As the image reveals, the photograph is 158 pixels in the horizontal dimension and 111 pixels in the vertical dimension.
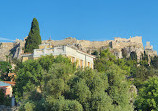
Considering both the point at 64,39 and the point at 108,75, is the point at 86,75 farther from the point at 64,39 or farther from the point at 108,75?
the point at 64,39

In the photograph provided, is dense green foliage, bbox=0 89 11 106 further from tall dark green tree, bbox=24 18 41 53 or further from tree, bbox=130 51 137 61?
tree, bbox=130 51 137 61

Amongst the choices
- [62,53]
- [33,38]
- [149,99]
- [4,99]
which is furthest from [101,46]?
[149,99]

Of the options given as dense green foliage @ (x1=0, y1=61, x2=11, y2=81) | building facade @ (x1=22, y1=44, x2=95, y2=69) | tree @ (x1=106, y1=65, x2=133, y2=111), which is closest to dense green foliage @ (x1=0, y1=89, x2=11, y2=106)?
building facade @ (x1=22, y1=44, x2=95, y2=69)

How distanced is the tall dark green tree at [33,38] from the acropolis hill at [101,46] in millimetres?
16467

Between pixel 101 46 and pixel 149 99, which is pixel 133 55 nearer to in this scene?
pixel 101 46

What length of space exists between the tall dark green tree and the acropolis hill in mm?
16467

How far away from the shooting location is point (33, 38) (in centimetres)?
5444

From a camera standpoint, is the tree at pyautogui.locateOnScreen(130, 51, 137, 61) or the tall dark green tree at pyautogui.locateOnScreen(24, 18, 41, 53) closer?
the tall dark green tree at pyautogui.locateOnScreen(24, 18, 41, 53)

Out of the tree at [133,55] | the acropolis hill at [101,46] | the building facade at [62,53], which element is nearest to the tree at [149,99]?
the building facade at [62,53]

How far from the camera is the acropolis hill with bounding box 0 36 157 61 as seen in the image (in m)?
74.5

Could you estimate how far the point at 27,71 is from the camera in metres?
25.4

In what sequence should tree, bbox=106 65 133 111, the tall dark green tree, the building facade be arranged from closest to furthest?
tree, bbox=106 65 133 111 < the building facade < the tall dark green tree

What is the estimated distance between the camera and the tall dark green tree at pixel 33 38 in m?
53.1

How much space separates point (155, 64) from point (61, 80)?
181 ft
